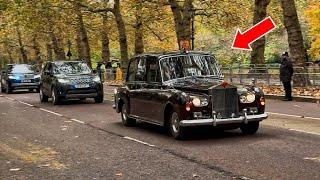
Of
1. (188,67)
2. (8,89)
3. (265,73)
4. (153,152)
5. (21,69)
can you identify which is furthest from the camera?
(21,69)

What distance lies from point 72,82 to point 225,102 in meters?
11.9

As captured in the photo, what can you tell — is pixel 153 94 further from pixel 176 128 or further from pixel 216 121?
pixel 216 121

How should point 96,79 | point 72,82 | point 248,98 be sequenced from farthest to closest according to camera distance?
1. point 96,79
2. point 72,82
3. point 248,98

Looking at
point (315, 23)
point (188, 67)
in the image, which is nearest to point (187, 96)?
point (188, 67)

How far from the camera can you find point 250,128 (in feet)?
39.3

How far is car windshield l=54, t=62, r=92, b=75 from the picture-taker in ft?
75.7

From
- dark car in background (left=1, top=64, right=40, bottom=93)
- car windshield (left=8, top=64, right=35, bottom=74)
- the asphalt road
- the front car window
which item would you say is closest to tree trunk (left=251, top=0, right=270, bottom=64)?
dark car in background (left=1, top=64, right=40, bottom=93)

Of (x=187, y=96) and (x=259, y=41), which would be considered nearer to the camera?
(x=187, y=96)

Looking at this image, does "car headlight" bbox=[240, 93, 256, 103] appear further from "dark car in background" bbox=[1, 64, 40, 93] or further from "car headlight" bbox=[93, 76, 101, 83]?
"dark car in background" bbox=[1, 64, 40, 93]

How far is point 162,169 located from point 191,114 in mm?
2592

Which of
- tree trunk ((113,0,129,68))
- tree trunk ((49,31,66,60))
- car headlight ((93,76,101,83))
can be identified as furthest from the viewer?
tree trunk ((49,31,66,60))

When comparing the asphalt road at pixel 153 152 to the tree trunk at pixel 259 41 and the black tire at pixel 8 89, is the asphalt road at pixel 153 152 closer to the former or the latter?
the tree trunk at pixel 259 41

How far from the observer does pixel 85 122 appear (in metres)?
15.5

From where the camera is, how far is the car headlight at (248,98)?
11.3 meters
